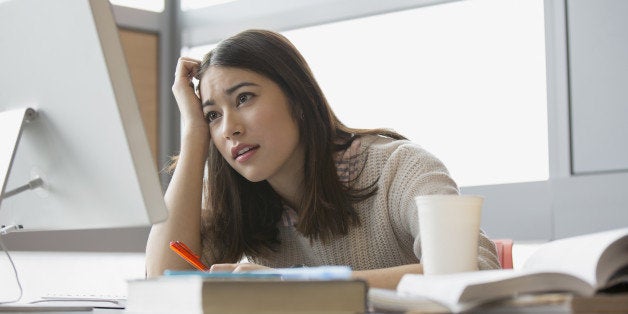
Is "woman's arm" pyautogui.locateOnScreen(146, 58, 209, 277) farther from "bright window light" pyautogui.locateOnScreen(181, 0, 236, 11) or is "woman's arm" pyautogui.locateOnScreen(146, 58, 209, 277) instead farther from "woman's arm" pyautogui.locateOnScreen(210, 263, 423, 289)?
"bright window light" pyautogui.locateOnScreen(181, 0, 236, 11)

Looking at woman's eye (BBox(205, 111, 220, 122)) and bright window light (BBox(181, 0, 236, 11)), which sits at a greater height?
bright window light (BBox(181, 0, 236, 11))

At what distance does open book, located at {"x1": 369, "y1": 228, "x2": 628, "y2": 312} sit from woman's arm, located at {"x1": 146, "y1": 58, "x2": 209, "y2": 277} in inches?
35.5

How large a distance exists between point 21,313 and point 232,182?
85 centimetres

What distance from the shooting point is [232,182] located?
6.51 feet

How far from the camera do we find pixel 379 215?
Result: 1.80 meters

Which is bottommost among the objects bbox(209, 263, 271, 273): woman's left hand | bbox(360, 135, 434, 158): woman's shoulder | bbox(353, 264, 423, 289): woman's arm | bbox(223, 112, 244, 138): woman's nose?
bbox(353, 264, 423, 289): woman's arm

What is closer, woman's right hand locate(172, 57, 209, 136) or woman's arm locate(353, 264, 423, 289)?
woman's arm locate(353, 264, 423, 289)

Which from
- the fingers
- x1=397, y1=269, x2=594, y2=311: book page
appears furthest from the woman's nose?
x1=397, y1=269, x2=594, y2=311: book page

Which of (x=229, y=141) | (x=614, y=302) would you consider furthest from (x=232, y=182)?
(x=614, y=302)

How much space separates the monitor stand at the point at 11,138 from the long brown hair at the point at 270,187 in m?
0.68

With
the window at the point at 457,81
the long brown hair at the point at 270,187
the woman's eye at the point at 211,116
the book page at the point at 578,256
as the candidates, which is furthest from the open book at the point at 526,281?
the window at the point at 457,81

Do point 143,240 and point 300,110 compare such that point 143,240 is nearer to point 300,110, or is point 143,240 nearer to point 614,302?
point 300,110

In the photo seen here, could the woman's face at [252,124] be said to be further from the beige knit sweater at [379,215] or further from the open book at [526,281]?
the open book at [526,281]

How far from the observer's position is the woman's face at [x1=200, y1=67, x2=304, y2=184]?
1.81 meters
